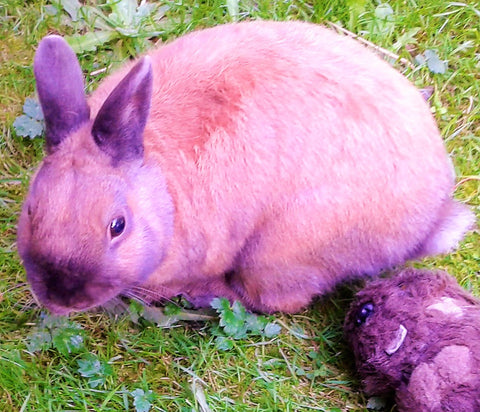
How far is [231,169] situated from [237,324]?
0.78 meters

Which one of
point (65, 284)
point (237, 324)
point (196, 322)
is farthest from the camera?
point (196, 322)

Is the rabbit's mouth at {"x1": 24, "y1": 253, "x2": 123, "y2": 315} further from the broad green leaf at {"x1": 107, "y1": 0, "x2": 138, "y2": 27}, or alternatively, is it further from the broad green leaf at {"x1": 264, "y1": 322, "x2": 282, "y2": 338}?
the broad green leaf at {"x1": 107, "y1": 0, "x2": 138, "y2": 27}

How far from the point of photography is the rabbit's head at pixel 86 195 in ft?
7.91

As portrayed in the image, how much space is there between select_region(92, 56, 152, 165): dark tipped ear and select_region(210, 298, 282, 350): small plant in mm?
882

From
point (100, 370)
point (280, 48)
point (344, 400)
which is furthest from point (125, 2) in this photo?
point (344, 400)

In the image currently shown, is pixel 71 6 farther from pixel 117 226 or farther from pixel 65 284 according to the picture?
pixel 65 284

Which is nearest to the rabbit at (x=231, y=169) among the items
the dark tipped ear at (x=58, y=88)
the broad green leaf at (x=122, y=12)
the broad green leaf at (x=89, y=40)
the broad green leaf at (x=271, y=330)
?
the dark tipped ear at (x=58, y=88)

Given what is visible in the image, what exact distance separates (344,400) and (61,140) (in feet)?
5.43

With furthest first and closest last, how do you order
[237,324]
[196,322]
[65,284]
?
1. [196,322]
2. [237,324]
3. [65,284]

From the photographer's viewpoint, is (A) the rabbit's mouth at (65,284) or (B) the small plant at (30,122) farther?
(B) the small plant at (30,122)

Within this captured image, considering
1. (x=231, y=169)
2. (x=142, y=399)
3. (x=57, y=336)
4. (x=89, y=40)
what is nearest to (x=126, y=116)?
(x=231, y=169)

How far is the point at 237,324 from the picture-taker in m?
3.19

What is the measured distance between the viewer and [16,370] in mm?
3047

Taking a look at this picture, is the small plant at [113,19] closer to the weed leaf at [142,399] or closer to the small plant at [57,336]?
the small plant at [57,336]
